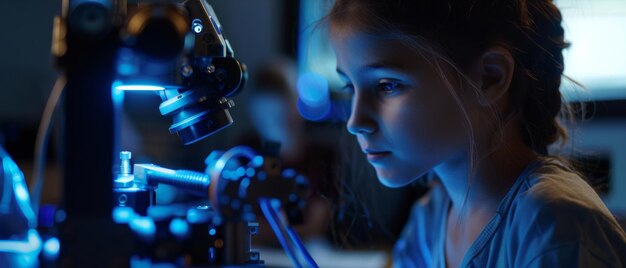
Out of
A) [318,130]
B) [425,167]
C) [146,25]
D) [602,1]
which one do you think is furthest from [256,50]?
[146,25]

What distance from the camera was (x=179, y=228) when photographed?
0.65 meters

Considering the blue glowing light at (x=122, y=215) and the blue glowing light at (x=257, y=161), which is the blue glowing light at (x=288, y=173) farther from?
the blue glowing light at (x=122, y=215)

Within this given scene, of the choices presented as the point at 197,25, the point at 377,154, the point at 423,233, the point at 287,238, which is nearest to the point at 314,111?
the point at 423,233

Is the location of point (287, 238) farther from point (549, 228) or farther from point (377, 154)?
point (549, 228)

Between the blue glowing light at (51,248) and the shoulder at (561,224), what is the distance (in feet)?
1.79

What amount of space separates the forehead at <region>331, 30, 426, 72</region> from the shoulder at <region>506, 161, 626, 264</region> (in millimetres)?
251

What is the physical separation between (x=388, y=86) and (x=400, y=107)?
4 centimetres

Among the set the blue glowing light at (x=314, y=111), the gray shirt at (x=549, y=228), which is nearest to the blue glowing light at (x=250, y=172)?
the gray shirt at (x=549, y=228)

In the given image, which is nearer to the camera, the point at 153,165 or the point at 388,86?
the point at 153,165

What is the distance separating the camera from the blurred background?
101 cm

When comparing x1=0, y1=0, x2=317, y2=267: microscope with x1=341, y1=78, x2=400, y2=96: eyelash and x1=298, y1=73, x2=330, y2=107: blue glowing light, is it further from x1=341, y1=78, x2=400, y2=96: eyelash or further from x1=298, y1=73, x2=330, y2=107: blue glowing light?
x1=298, y1=73, x2=330, y2=107: blue glowing light

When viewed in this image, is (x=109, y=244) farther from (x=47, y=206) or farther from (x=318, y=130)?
(x=318, y=130)

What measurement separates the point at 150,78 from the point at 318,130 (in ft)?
3.55

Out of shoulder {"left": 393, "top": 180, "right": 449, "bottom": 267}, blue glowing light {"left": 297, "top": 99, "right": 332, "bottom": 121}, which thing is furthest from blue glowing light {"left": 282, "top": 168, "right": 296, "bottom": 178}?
blue glowing light {"left": 297, "top": 99, "right": 332, "bottom": 121}
